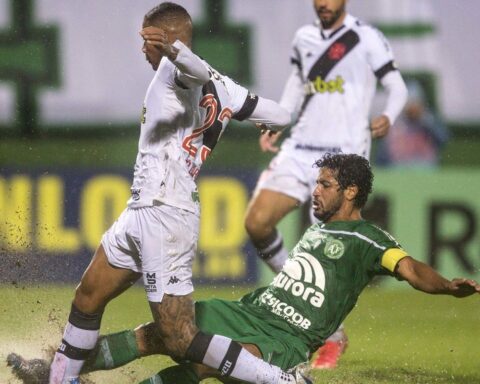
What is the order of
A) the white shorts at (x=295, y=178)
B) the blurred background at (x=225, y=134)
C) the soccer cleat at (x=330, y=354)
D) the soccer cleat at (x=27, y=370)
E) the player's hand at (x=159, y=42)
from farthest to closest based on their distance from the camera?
the blurred background at (x=225, y=134) → the white shorts at (x=295, y=178) → the soccer cleat at (x=330, y=354) → the soccer cleat at (x=27, y=370) → the player's hand at (x=159, y=42)

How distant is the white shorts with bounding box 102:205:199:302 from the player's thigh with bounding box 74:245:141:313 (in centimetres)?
15

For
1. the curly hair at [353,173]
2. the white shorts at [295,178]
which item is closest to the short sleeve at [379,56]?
the white shorts at [295,178]

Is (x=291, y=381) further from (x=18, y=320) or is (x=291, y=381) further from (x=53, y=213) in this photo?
(x=53, y=213)

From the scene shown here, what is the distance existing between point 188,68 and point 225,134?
563 centimetres

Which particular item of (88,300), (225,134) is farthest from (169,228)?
(225,134)

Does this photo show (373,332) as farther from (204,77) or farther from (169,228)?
(204,77)

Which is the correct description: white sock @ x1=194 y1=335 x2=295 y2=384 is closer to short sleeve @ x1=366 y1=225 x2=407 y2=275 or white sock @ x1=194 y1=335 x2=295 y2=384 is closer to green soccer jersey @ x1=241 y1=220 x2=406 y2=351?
green soccer jersey @ x1=241 y1=220 x2=406 y2=351

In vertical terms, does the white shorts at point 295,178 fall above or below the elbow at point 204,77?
below

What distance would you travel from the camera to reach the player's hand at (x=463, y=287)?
5223 mm

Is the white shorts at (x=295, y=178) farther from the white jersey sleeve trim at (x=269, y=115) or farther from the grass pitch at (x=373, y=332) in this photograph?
the white jersey sleeve trim at (x=269, y=115)

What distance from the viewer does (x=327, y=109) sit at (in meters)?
8.20

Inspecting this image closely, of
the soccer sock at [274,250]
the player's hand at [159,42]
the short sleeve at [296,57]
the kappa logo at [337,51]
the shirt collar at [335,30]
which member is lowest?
the soccer sock at [274,250]

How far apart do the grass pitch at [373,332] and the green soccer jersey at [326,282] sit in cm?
111

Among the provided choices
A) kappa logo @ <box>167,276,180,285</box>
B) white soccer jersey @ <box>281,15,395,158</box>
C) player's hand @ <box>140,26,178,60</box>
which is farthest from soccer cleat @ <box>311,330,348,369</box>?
player's hand @ <box>140,26,178,60</box>
